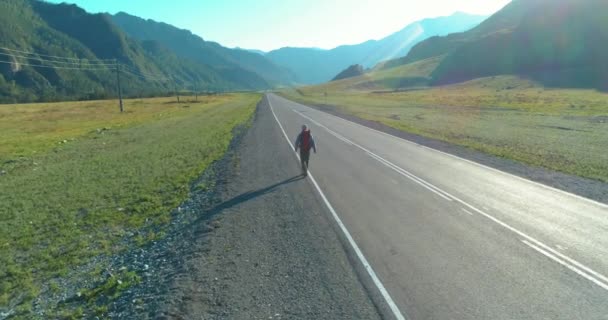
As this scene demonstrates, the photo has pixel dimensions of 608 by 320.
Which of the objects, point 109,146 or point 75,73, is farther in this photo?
point 75,73

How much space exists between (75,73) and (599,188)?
227 meters

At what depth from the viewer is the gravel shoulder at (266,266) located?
6590 millimetres

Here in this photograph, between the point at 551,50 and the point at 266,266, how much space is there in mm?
158353

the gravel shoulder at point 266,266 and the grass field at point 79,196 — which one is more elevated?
the gravel shoulder at point 266,266

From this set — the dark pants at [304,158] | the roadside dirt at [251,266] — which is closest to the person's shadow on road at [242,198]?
the roadside dirt at [251,266]

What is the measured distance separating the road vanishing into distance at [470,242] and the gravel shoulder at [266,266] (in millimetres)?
577

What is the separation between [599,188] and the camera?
14172 mm

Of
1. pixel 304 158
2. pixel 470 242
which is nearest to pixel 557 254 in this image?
pixel 470 242

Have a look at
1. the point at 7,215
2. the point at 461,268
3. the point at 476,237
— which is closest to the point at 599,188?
the point at 476,237

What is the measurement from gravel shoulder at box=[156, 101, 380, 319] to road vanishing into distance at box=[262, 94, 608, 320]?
0.58 metres

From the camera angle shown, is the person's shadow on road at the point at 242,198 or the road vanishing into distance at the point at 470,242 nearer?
the road vanishing into distance at the point at 470,242

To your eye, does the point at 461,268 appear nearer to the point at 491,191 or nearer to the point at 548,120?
the point at 491,191

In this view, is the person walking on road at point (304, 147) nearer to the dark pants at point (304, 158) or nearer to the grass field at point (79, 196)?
the dark pants at point (304, 158)

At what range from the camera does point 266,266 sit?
26.9ft
